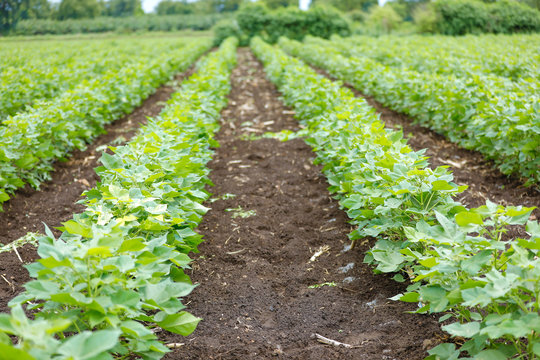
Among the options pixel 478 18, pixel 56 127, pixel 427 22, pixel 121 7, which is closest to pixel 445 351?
pixel 56 127

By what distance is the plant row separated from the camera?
5.55 metres

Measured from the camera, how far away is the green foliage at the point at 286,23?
120 ft

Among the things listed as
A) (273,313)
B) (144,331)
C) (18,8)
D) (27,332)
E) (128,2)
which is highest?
(128,2)

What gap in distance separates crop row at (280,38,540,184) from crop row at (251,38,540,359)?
6.12ft

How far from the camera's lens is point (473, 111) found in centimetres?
665

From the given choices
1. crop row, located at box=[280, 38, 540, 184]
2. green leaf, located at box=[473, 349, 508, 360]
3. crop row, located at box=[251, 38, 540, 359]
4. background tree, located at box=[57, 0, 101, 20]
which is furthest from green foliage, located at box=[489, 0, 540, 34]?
green leaf, located at box=[473, 349, 508, 360]

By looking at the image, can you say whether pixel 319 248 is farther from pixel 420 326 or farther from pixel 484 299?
pixel 484 299

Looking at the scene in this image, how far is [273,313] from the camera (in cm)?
332

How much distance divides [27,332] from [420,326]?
233 centimetres

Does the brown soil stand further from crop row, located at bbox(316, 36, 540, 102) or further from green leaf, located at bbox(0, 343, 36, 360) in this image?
crop row, located at bbox(316, 36, 540, 102)

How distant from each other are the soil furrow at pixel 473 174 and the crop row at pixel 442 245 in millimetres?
717

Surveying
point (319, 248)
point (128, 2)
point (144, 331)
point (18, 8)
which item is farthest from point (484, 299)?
point (128, 2)

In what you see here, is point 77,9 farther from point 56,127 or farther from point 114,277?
point 114,277

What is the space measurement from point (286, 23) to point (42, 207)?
3415 cm
